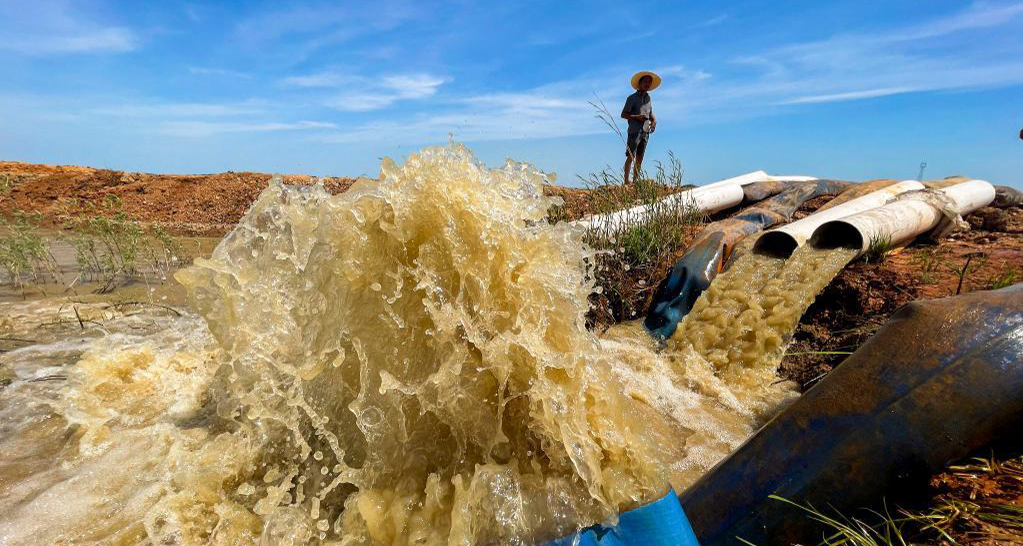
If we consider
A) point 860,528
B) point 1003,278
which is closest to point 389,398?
point 860,528

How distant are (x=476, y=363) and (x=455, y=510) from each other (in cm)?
48

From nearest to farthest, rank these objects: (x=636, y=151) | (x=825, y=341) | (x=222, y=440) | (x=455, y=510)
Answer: (x=455, y=510), (x=222, y=440), (x=825, y=341), (x=636, y=151)

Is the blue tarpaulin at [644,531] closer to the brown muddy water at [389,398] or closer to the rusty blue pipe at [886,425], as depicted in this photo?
the brown muddy water at [389,398]

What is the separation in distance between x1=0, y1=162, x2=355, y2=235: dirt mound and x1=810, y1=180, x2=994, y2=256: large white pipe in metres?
10.1

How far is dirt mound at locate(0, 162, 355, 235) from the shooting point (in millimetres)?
12188

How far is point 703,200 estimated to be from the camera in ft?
24.9

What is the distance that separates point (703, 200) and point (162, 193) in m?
13.2

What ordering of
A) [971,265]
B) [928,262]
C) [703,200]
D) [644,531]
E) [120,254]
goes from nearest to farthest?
[644,531] < [971,265] < [928,262] < [120,254] < [703,200]

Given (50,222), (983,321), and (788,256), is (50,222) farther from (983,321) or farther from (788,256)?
(983,321)

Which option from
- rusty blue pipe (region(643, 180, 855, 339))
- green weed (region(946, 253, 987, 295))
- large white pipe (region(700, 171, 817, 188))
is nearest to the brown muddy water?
rusty blue pipe (region(643, 180, 855, 339))

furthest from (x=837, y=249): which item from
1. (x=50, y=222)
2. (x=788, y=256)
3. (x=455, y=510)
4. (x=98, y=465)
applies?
(x=50, y=222)

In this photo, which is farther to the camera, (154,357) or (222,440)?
(154,357)

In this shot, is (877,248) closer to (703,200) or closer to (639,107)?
(703,200)

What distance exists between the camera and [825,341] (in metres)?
4.25
